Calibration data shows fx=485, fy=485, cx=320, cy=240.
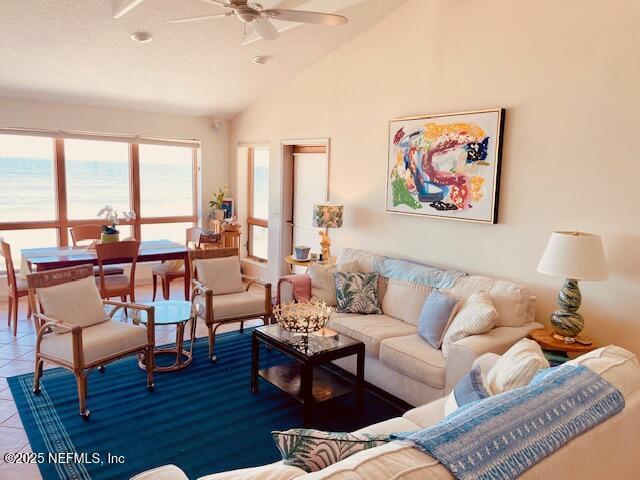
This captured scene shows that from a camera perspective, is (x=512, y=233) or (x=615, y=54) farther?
(x=512, y=233)

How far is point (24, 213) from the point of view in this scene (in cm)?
596

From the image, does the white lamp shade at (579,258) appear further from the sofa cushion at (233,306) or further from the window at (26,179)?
the window at (26,179)

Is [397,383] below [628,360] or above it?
below

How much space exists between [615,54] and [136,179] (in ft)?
18.8

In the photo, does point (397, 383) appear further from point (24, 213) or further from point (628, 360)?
point (24, 213)

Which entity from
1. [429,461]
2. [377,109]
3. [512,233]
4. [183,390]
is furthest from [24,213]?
[429,461]

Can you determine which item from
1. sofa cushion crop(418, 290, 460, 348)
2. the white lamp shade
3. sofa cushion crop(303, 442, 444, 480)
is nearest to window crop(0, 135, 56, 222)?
sofa cushion crop(418, 290, 460, 348)

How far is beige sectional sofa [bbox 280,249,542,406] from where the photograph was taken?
3.08 meters

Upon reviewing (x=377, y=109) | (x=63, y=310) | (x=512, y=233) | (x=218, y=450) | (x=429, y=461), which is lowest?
(x=218, y=450)

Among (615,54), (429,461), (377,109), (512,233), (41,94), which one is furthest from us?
(41,94)

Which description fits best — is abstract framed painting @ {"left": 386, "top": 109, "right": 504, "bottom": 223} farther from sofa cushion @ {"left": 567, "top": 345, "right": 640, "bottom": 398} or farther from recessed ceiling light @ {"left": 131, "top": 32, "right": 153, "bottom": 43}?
recessed ceiling light @ {"left": 131, "top": 32, "right": 153, "bottom": 43}

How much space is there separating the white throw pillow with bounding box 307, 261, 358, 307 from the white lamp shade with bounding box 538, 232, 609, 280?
184 centimetres

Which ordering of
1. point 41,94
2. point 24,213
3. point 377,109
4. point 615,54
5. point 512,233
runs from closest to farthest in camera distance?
point 615,54 < point 512,233 < point 377,109 < point 41,94 < point 24,213

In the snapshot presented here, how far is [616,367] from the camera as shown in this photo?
192 centimetres
